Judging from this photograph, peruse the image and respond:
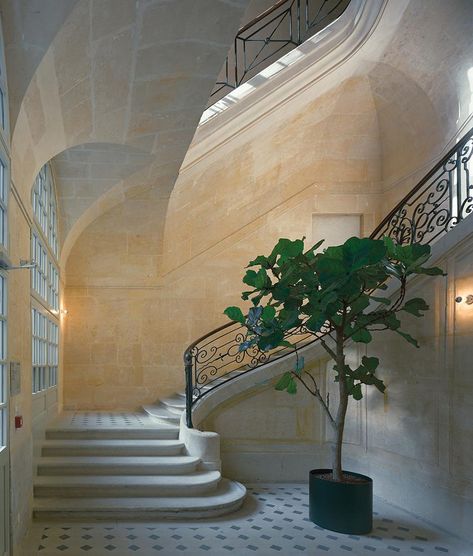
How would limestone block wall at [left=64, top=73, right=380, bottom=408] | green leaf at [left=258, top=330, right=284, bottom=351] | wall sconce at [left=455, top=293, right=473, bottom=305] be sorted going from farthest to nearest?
limestone block wall at [left=64, top=73, right=380, bottom=408] < green leaf at [left=258, top=330, right=284, bottom=351] < wall sconce at [left=455, top=293, right=473, bottom=305]

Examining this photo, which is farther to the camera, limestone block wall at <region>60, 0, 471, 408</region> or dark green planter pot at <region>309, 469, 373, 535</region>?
limestone block wall at <region>60, 0, 471, 408</region>

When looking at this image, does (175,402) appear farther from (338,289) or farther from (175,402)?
(338,289)

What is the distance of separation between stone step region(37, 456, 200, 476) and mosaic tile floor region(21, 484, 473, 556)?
0.73m

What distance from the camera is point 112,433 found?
256 inches

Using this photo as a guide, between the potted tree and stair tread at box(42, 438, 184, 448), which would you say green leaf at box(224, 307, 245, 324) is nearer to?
the potted tree

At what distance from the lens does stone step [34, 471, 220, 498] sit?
543 cm

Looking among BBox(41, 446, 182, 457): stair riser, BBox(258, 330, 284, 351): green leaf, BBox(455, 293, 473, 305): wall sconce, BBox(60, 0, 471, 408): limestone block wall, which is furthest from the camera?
BBox(60, 0, 471, 408): limestone block wall

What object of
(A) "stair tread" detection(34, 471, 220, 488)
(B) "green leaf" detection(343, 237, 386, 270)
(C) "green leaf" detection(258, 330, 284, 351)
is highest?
(B) "green leaf" detection(343, 237, 386, 270)

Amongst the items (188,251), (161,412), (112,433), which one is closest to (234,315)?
(112,433)

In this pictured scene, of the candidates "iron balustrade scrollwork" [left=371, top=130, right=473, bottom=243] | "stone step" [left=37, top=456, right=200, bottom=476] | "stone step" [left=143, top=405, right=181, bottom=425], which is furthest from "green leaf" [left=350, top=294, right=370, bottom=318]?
"stone step" [left=143, top=405, right=181, bottom=425]

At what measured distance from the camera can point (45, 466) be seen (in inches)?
226

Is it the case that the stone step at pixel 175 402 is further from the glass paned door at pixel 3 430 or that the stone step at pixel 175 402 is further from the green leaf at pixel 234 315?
the glass paned door at pixel 3 430

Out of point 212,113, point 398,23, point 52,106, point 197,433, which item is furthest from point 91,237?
point 398,23

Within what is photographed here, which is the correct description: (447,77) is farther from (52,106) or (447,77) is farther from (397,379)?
(52,106)
